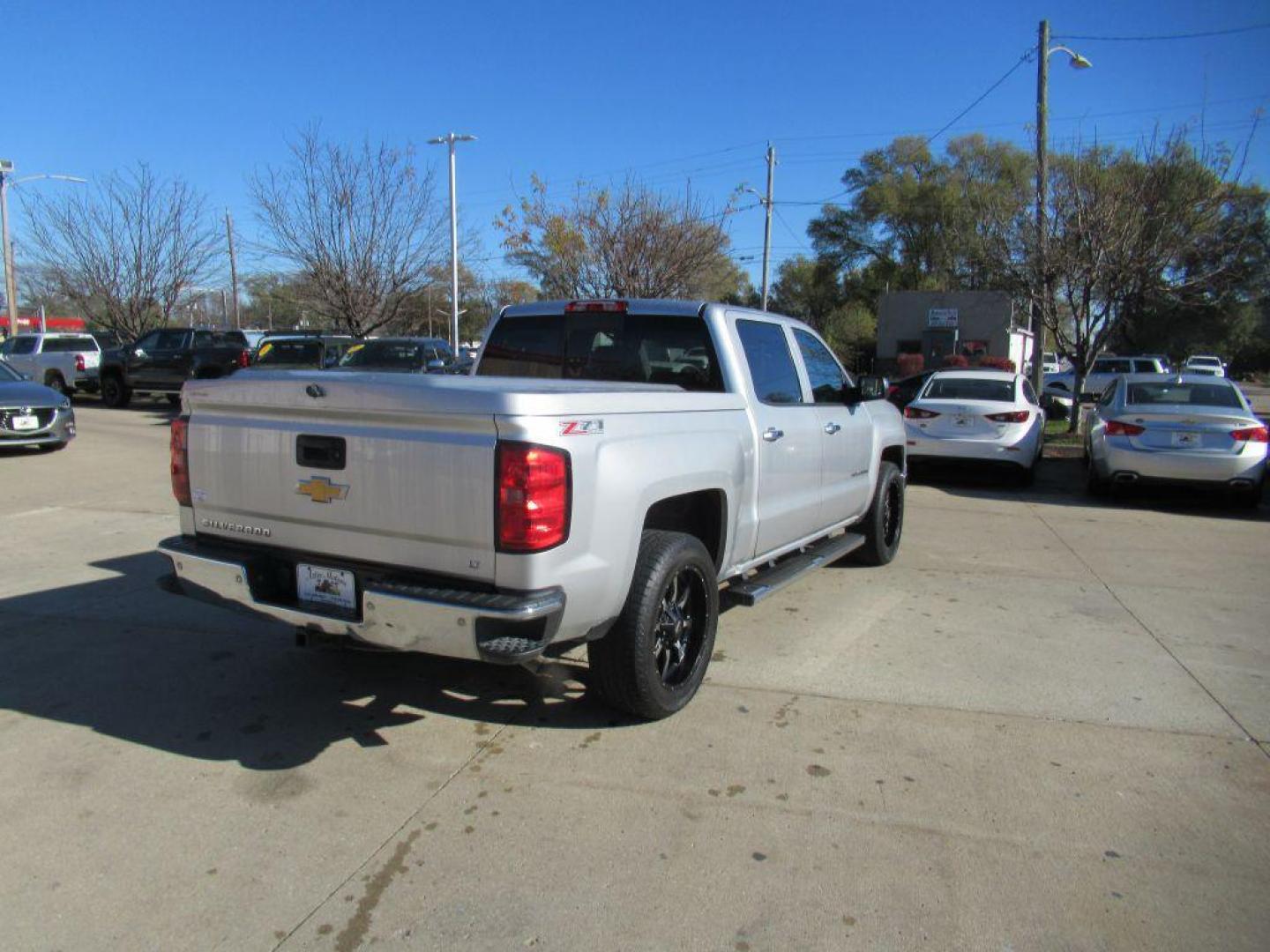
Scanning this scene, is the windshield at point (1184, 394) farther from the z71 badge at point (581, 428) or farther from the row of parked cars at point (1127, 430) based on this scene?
the z71 badge at point (581, 428)

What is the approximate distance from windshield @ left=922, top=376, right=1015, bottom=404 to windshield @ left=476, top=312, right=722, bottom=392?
808 centimetres

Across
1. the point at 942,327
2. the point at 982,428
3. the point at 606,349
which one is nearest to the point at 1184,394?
the point at 982,428

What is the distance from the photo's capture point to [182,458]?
4000 mm

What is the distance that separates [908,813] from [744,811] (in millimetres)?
623

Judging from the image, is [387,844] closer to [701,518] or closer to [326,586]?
[326,586]

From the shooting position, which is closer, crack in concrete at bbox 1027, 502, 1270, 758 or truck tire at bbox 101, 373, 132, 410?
crack in concrete at bbox 1027, 502, 1270, 758

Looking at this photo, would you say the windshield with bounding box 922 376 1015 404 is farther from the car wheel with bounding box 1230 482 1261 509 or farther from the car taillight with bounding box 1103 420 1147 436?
the car wheel with bounding box 1230 482 1261 509

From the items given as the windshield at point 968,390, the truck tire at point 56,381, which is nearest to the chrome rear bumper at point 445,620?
the windshield at point 968,390

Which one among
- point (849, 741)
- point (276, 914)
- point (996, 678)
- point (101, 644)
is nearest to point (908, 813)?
point (849, 741)

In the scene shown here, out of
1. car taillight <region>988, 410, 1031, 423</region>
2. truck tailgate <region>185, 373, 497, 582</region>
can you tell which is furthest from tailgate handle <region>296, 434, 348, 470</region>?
car taillight <region>988, 410, 1031, 423</region>

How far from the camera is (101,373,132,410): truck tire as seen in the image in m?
22.0

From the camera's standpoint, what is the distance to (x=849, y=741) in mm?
3922

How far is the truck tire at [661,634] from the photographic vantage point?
3678 mm

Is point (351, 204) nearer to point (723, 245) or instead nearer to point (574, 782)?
point (723, 245)
